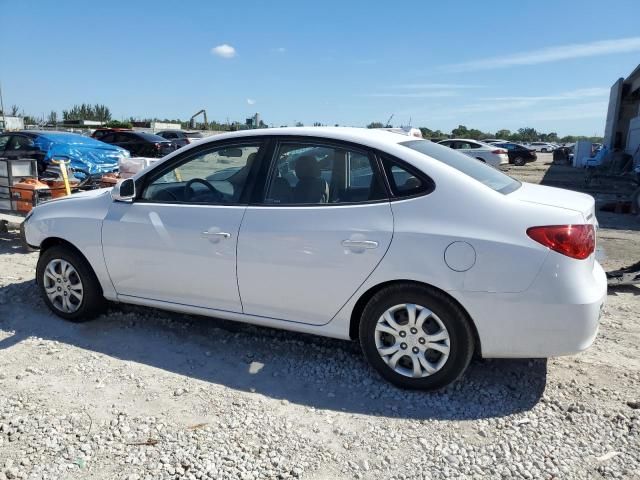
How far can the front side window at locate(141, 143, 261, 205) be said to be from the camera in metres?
3.83

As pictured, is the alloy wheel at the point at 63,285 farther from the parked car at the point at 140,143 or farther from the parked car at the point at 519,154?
the parked car at the point at 519,154

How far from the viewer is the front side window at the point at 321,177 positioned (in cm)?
342

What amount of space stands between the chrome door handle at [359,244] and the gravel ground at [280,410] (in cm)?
96

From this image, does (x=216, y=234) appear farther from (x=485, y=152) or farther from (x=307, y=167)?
(x=485, y=152)

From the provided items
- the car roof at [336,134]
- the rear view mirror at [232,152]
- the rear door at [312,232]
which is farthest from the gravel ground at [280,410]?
the car roof at [336,134]

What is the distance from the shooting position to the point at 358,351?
4.00 meters

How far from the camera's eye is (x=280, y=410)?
3232mm

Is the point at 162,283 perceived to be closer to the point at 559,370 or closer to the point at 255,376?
the point at 255,376

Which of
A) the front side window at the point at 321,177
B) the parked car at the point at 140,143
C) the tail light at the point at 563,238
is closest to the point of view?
the tail light at the point at 563,238

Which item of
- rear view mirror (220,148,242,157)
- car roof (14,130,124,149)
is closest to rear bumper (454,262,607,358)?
rear view mirror (220,148,242,157)

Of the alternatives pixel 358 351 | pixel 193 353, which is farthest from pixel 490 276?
pixel 193 353

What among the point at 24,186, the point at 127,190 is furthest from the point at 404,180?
the point at 24,186

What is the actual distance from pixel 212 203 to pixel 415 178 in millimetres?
1496

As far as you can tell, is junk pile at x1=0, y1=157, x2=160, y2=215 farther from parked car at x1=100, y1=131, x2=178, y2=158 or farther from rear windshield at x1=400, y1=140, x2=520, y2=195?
parked car at x1=100, y1=131, x2=178, y2=158
